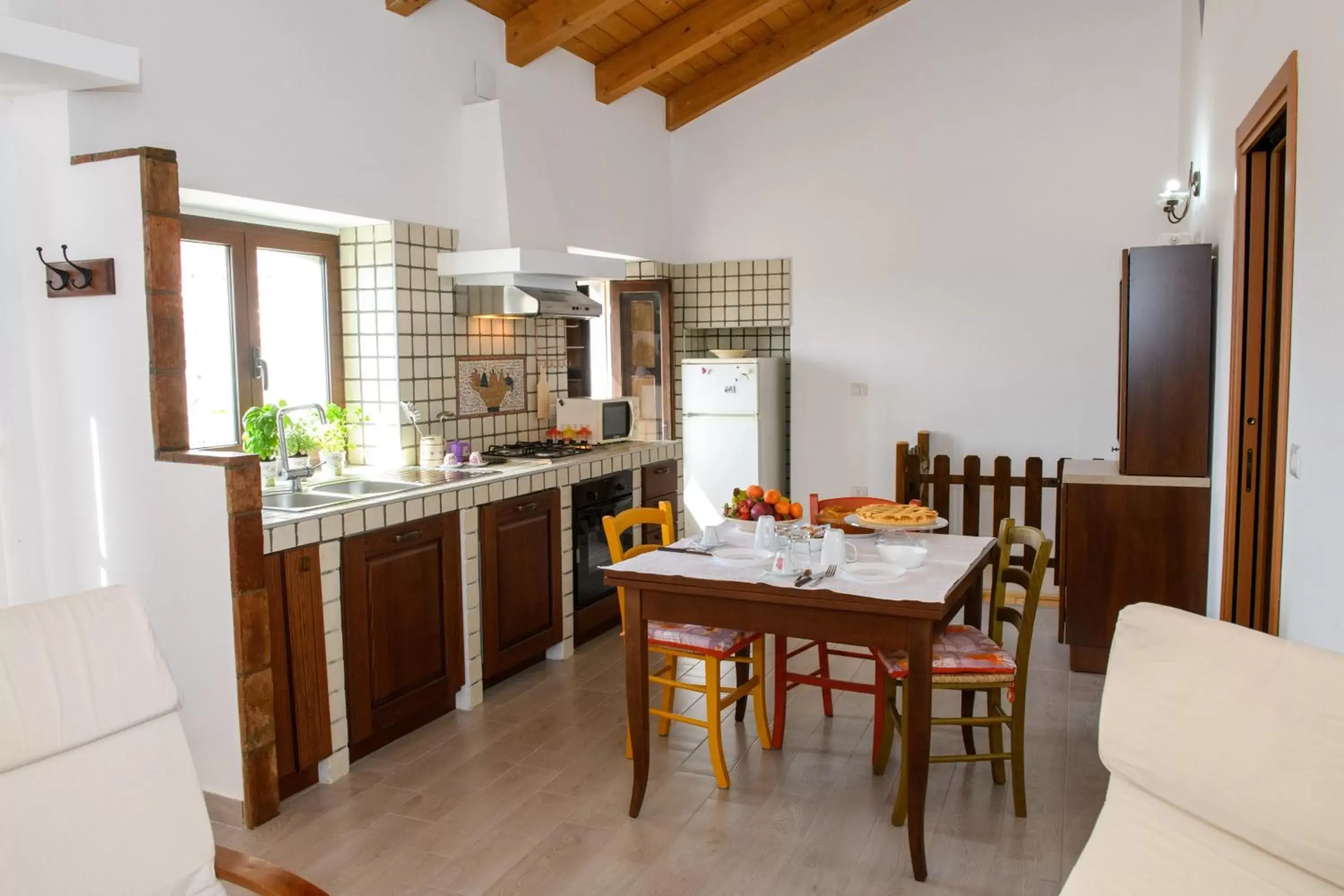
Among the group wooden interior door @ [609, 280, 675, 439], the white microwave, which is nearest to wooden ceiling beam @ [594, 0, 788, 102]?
wooden interior door @ [609, 280, 675, 439]

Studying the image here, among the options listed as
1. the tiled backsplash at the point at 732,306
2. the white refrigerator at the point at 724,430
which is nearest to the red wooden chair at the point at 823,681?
the white refrigerator at the point at 724,430

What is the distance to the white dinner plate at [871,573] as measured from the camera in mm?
2936

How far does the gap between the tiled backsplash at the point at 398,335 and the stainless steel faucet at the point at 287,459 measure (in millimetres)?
618

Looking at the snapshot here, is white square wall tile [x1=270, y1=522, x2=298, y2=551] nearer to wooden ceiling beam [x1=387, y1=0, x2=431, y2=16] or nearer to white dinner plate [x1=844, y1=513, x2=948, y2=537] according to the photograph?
white dinner plate [x1=844, y1=513, x2=948, y2=537]

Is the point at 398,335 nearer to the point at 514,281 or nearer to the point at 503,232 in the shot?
the point at 514,281

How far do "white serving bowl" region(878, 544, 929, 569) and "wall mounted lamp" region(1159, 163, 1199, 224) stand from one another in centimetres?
276

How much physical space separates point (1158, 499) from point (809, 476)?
2767 millimetres

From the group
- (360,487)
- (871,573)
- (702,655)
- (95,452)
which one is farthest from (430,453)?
(871,573)

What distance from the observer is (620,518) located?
3.67m

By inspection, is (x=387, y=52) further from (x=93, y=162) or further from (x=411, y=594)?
(x=411, y=594)

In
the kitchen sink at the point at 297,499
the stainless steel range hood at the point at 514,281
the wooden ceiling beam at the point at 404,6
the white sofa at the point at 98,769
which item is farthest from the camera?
the stainless steel range hood at the point at 514,281

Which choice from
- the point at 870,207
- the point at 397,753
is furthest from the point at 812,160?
the point at 397,753

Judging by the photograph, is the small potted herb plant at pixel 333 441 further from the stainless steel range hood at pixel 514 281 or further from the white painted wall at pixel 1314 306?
the white painted wall at pixel 1314 306

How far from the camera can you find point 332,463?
4.26 meters
